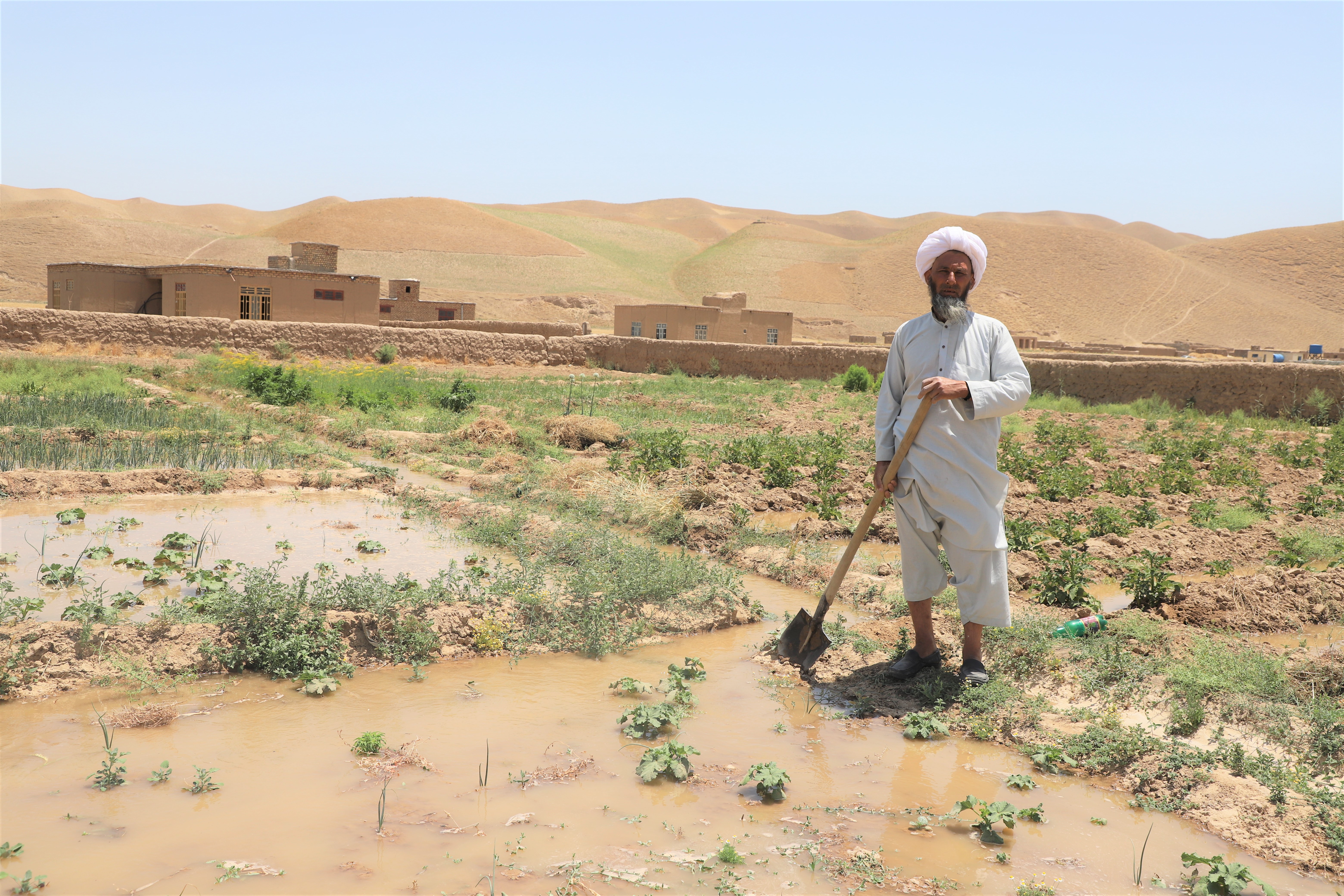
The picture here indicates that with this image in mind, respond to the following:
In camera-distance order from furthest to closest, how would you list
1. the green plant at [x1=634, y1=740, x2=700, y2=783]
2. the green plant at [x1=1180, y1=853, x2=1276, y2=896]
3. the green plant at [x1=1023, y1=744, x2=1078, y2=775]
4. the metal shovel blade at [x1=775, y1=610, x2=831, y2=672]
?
the metal shovel blade at [x1=775, y1=610, x2=831, y2=672], the green plant at [x1=1023, y1=744, x2=1078, y2=775], the green plant at [x1=634, y1=740, x2=700, y2=783], the green plant at [x1=1180, y1=853, x2=1276, y2=896]

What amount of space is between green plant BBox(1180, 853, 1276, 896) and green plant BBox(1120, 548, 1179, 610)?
9.14 feet

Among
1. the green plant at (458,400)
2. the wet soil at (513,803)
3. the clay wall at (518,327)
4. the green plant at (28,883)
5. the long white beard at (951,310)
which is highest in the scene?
the clay wall at (518,327)

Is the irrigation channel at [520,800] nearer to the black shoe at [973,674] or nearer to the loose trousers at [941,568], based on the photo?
the black shoe at [973,674]

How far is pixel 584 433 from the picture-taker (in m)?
10.7

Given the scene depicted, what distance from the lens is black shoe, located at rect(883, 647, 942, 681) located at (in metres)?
4.16

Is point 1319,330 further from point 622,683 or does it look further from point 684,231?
point 684,231

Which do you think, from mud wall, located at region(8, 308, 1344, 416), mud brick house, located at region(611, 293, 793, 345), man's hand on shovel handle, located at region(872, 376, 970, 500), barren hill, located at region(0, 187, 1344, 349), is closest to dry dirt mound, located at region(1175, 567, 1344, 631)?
man's hand on shovel handle, located at region(872, 376, 970, 500)

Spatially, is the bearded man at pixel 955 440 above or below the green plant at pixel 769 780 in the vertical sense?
above

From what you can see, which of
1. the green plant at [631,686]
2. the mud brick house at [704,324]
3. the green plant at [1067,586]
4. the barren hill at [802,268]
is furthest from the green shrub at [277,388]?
the barren hill at [802,268]

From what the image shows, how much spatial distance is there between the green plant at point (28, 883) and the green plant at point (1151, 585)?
5.32 metres

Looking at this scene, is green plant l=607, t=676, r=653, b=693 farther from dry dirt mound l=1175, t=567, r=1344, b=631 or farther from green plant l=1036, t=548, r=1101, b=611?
dry dirt mound l=1175, t=567, r=1344, b=631

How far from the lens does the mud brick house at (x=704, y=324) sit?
1199 inches

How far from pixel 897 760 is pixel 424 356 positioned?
741 inches

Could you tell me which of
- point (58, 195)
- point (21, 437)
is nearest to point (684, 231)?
point (58, 195)
